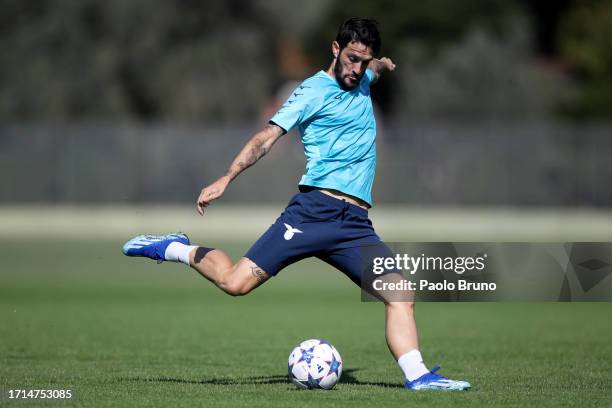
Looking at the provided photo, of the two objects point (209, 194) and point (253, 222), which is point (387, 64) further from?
point (253, 222)

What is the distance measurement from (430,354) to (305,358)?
3.09 metres

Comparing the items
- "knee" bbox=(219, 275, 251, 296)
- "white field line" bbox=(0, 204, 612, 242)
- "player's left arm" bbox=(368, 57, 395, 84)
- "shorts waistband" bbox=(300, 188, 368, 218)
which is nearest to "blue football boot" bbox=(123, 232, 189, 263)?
"knee" bbox=(219, 275, 251, 296)

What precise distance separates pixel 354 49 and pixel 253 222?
94.8 feet

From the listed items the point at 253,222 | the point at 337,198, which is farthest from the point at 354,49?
the point at 253,222

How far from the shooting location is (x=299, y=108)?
8.70 meters

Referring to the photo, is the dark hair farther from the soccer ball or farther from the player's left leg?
the soccer ball

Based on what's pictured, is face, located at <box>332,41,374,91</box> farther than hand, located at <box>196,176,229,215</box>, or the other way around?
face, located at <box>332,41,374,91</box>

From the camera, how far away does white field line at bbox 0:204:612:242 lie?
3431cm

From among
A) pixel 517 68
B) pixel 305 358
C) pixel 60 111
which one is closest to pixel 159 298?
pixel 305 358

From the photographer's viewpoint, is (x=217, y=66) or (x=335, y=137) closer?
(x=335, y=137)

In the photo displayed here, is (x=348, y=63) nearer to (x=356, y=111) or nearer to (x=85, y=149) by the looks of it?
(x=356, y=111)

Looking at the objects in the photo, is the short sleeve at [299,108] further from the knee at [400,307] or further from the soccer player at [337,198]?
the knee at [400,307]

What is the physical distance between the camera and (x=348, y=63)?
29.0 ft

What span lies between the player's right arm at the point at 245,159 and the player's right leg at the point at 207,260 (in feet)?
2.43
